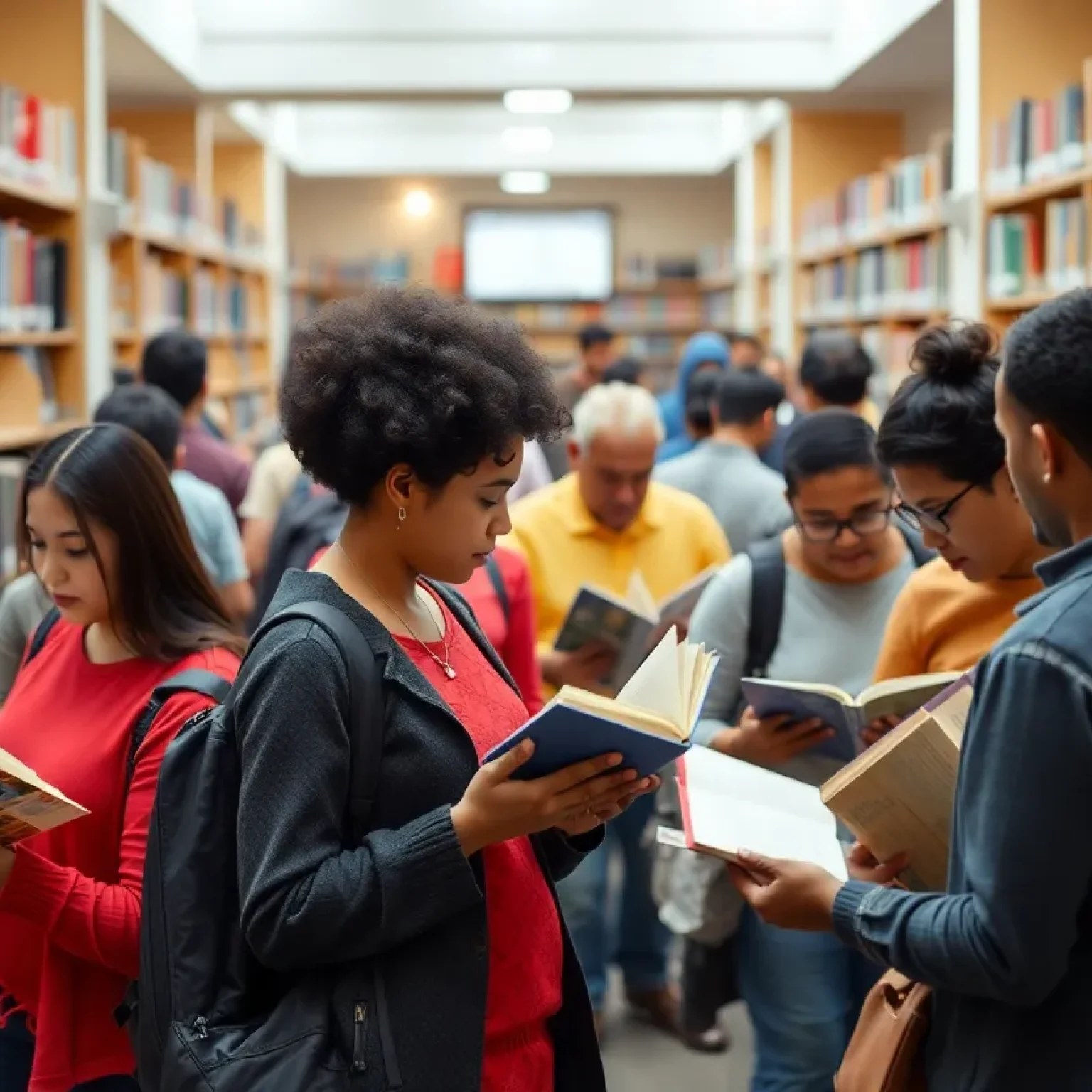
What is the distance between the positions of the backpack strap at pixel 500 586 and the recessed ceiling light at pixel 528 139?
429 inches

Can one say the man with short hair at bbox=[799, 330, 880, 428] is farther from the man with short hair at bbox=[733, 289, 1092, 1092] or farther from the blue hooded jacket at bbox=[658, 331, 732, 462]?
the man with short hair at bbox=[733, 289, 1092, 1092]

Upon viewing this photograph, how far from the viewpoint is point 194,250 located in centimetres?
842

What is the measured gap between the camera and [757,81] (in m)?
8.06

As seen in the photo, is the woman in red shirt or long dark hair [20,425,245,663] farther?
long dark hair [20,425,245,663]

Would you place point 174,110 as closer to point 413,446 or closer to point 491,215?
point 491,215

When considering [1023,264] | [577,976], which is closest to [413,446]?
[577,976]

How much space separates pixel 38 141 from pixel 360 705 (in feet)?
14.8

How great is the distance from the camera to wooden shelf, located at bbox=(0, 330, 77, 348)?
5.10 meters

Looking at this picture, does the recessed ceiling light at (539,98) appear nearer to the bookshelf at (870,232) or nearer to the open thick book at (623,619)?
the bookshelf at (870,232)

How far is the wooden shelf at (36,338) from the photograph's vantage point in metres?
5.10

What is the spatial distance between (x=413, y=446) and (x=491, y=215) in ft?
44.1

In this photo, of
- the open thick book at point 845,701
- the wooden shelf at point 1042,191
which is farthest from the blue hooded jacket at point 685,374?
the open thick book at point 845,701

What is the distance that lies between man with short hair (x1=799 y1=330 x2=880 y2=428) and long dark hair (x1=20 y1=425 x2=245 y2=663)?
9.20 ft

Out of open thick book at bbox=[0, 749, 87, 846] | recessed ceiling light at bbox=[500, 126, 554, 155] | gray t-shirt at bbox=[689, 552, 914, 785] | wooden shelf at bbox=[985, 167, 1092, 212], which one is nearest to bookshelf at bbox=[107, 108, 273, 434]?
recessed ceiling light at bbox=[500, 126, 554, 155]
